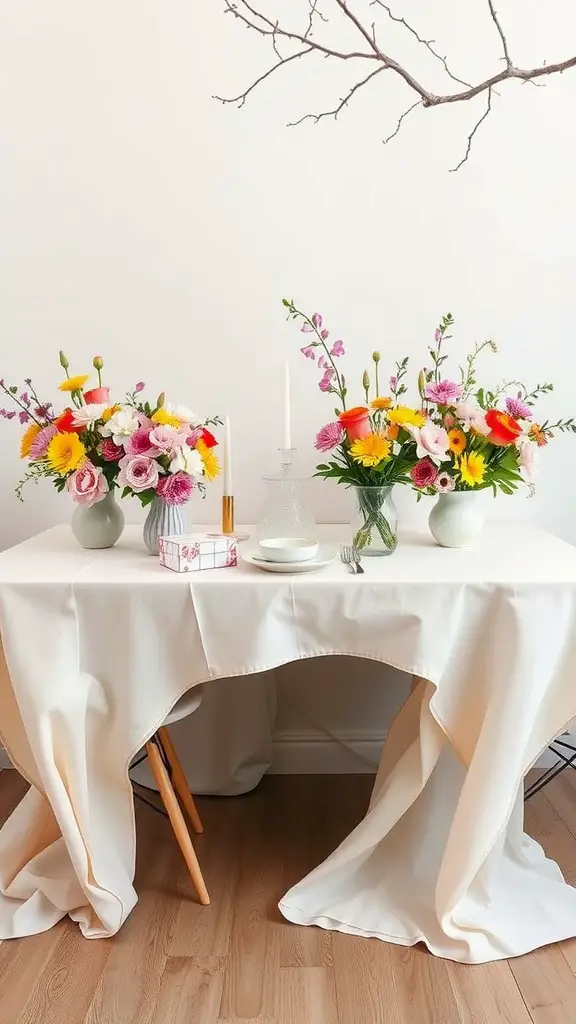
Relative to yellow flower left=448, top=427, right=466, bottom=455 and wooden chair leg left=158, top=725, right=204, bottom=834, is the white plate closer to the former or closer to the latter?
yellow flower left=448, top=427, right=466, bottom=455

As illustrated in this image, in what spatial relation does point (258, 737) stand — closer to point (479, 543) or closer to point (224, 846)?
point (224, 846)

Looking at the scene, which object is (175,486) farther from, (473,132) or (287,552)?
(473,132)

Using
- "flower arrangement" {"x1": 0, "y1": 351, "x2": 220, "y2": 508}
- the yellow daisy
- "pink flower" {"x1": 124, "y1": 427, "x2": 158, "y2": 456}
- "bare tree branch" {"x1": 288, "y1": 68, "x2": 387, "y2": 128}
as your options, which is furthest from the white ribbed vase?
"bare tree branch" {"x1": 288, "y1": 68, "x2": 387, "y2": 128}

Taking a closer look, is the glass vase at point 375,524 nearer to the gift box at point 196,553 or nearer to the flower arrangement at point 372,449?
the flower arrangement at point 372,449

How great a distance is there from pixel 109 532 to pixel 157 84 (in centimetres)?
113

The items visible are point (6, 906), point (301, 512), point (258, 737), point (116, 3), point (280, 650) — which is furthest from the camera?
point (258, 737)

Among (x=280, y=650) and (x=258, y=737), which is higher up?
(x=280, y=650)

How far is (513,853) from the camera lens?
1.89 meters

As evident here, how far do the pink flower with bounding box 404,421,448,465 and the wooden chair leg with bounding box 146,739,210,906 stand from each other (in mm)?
806

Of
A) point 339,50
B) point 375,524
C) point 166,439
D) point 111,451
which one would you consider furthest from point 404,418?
point 339,50

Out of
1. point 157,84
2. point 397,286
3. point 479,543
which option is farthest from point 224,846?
point 157,84

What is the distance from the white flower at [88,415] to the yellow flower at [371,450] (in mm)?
532

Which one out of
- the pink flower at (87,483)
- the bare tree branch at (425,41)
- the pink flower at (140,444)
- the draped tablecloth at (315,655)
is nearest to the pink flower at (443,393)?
the draped tablecloth at (315,655)

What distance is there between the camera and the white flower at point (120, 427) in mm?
1793
